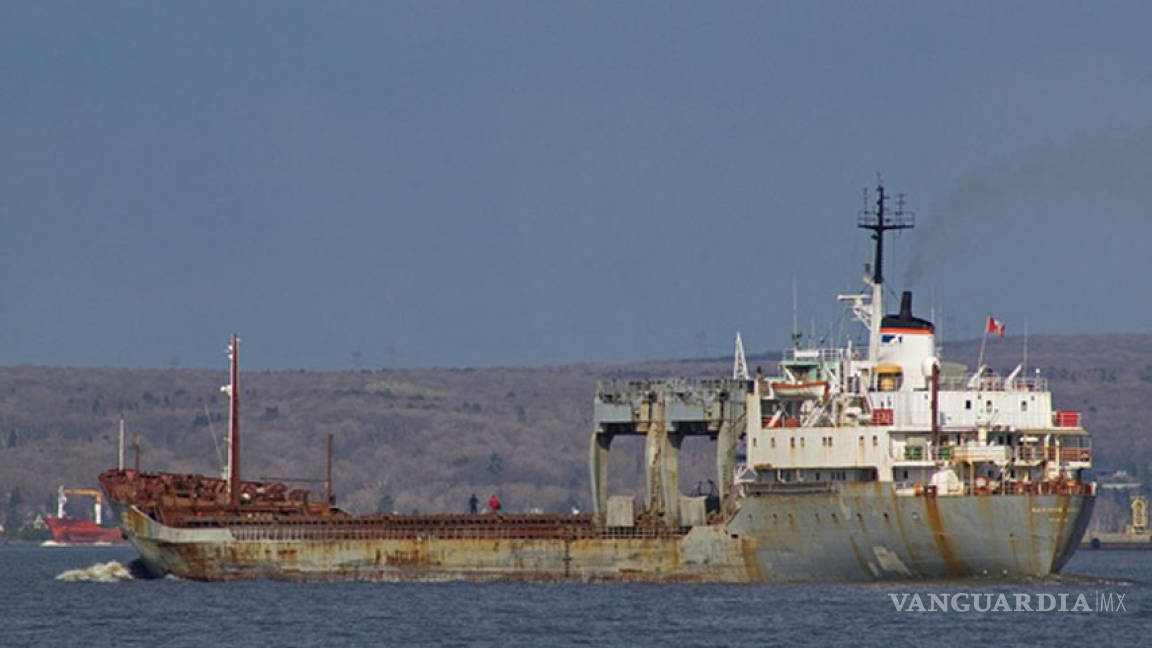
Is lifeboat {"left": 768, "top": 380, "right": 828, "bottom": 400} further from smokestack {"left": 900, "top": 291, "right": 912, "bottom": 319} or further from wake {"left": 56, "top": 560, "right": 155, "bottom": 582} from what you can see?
wake {"left": 56, "top": 560, "right": 155, "bottom": 582}

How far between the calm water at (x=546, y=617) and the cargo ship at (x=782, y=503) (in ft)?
3.22

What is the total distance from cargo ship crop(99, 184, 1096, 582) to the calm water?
983 mm

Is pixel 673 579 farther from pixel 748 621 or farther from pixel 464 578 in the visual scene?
pixel 748 621

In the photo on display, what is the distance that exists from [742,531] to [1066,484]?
10.6 metres

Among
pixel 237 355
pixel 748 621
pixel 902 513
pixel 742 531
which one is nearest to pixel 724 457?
pixel 742 531

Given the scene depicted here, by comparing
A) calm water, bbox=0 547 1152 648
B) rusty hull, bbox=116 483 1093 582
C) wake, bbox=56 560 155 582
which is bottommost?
calm water, bbox=0 547 1152 648

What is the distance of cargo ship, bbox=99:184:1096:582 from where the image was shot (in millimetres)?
78750

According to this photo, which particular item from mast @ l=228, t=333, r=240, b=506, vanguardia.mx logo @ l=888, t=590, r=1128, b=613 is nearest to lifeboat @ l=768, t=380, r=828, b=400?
vanguardia.mx logo @ l=888, t=590, r=1128, b=613

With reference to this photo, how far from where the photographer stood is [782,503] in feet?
267

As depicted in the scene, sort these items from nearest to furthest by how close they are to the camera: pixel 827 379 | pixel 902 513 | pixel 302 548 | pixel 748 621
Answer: pixel 748 621 < pixel 902 513 < pixel 827 379 < pixel 302 548

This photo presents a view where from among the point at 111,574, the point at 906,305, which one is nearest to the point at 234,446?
the point at 111,574

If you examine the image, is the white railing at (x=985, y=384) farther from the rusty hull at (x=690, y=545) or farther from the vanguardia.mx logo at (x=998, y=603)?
the vanguardia.mx logo at (x=998, y=603)

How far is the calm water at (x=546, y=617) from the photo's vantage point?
67438 millimetres

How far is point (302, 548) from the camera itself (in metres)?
89.3
